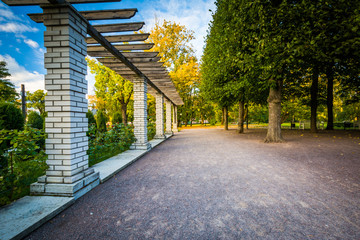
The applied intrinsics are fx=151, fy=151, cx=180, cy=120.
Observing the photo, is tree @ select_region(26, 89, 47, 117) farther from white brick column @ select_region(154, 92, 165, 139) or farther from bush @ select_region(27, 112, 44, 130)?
white brick column @ select_region(154, 92, 165, 139)

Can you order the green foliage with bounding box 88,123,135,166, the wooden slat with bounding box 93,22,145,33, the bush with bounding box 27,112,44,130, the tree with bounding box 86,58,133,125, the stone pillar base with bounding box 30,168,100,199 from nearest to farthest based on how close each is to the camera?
1. the stone pillar base with bounding box 30,168,100,199
2. the wooden slat with bounding box 93,22,145,33
3. the green foliage with bounding box 88,123,135,166
4. the bush with bounding box 27,112,44,130
5. the tree with bounding box 86,58,133,125

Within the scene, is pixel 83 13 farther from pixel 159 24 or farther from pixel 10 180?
pixel 159 24

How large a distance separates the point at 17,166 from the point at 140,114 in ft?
13.9

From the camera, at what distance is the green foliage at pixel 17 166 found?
253 cm

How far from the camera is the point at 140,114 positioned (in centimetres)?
682

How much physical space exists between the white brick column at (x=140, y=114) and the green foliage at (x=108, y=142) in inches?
20.0

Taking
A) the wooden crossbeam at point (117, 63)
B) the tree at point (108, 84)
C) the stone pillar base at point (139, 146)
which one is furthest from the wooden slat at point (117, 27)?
the tree at point (108, 84)

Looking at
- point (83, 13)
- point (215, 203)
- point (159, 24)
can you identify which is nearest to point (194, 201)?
point (215, 203)

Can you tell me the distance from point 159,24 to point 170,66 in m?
6.05

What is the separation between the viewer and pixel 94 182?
321cm

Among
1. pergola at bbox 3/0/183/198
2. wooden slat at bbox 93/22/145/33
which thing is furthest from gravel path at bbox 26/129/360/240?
wooden slat at bbox 93/22/145/33

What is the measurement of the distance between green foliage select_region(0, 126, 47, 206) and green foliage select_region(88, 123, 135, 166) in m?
1.42

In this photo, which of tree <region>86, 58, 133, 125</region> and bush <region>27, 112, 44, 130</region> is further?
tree <region>86, 58, 133, 125</region>

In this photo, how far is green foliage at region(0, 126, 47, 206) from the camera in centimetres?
253
